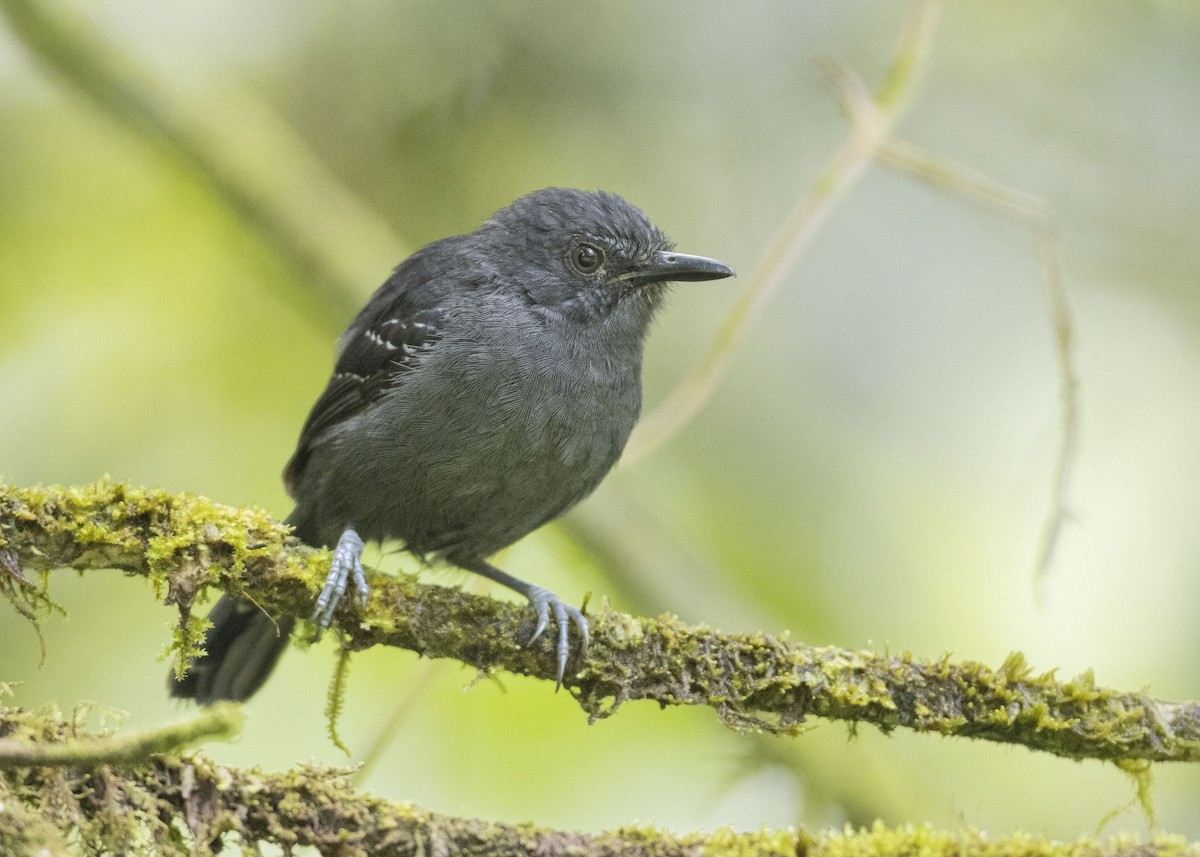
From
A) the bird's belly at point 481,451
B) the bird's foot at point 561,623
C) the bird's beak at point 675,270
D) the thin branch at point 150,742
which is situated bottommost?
the thin branch at point 150,742

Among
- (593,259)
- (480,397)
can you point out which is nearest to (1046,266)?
(593,259)

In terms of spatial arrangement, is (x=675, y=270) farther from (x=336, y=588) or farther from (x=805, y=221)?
(x=336, y=588)

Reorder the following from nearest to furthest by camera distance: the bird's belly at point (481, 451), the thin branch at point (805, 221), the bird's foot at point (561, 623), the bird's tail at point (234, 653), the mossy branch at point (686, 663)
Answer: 1. the mossy branch at point (686, 663)
2. the bird's foot at point (561, 623)
3. the bird's belly at point (481, 451)
4. the bird's tail at point (234, 653)
5. the thin branch at point (805, 221)

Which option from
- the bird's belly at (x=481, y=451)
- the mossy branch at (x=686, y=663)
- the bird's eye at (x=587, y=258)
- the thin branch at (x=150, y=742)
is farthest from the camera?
the bird's eye at (x=587, y=258)

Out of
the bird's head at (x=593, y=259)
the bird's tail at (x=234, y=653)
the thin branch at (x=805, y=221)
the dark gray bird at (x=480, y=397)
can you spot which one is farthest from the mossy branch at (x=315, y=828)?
the thin branch at (x=805, y=221)

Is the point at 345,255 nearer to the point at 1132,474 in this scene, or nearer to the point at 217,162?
the point at 217,162

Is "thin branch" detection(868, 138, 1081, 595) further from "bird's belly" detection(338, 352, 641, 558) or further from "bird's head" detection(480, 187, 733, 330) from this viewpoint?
"bird's belly" detection(338, 352, 641, 558)

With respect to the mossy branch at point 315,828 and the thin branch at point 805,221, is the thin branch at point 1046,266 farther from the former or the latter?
the mossy branch at point 315,828
